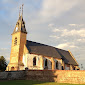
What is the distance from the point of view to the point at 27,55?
3388 centimetres

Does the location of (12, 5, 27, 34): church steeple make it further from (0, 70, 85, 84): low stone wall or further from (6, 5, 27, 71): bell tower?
(0, 70, 85, 84): low stone wall

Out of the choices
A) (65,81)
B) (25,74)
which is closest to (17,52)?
(25,74)

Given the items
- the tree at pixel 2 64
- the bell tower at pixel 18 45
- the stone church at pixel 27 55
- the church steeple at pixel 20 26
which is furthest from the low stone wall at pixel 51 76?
the tree at pixel 2 64

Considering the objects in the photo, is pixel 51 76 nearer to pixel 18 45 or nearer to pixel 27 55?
pixel 27 55

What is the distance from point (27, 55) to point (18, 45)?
4.44 meters

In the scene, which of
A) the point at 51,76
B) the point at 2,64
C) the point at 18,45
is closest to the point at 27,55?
the point at 18,45

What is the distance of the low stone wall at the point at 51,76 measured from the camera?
2006 cm

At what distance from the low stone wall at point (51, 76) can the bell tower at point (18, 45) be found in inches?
316

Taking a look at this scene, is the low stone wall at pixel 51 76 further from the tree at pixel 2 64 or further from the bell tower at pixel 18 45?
the tree at pixel 2 64

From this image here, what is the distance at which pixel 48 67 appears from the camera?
37406 mm

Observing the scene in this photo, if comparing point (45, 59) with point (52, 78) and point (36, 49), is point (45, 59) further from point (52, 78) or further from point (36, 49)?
point (52, 78)

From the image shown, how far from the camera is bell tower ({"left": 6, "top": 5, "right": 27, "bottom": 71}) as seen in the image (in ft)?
113

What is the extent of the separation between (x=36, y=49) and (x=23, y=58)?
Answer: 16.9ft

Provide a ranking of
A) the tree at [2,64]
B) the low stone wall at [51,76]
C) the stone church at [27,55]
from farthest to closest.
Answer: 1. the tree at [2,64]
2. the stone church at [27,55]
3. the low stone wall at [51,76]
